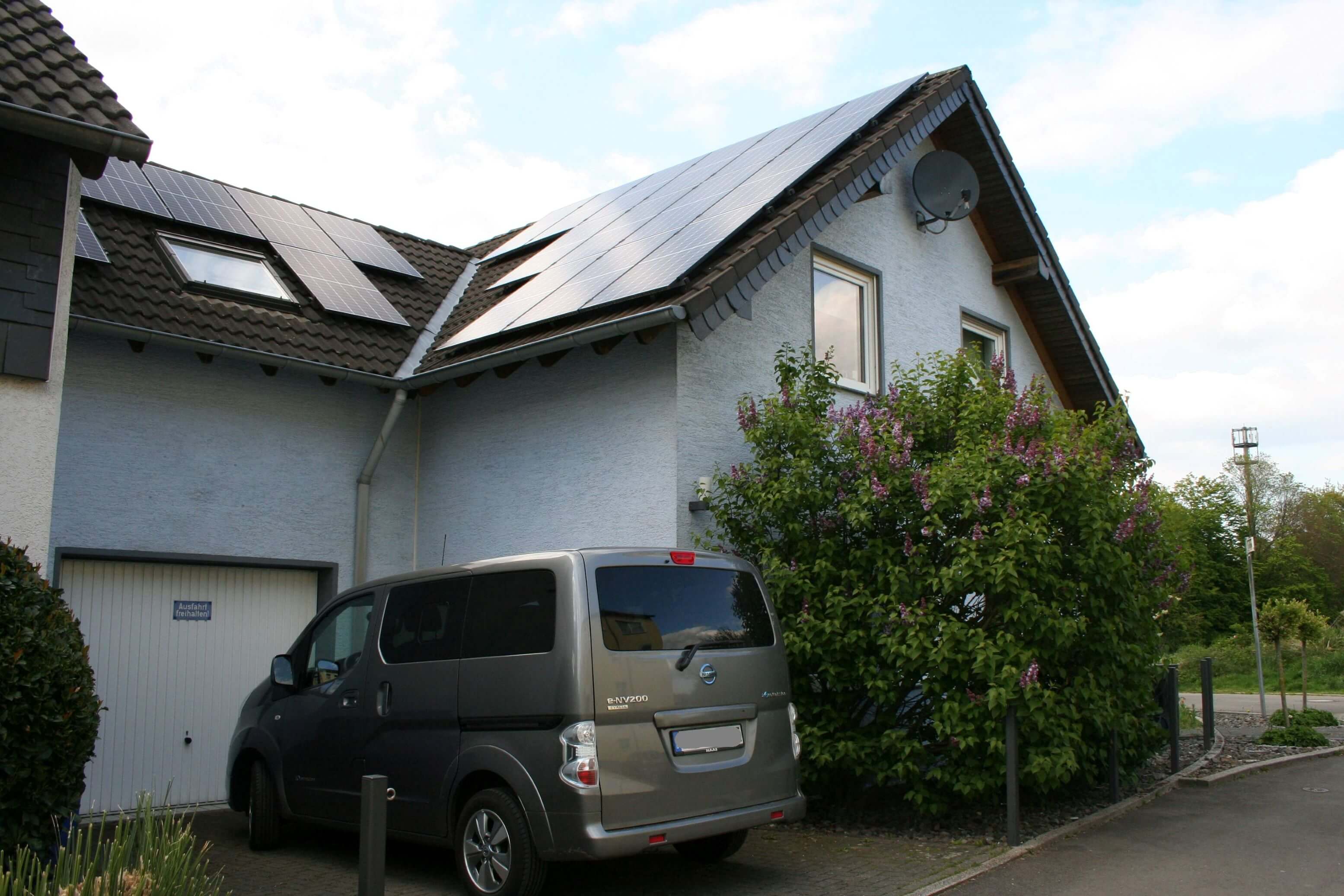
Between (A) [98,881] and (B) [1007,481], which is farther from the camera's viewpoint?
(B) [1007,481]

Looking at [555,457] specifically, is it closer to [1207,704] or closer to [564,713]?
[564,713]

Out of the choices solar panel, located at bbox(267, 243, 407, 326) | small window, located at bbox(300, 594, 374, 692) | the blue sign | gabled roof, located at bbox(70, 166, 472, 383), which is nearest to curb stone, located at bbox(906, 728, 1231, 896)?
small window, located at bbox(300, 594, 374, 692)

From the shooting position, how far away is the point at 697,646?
20.6ft

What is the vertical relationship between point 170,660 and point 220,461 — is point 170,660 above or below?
below

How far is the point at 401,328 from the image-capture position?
38.8 feet

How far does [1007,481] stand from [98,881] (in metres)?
5.86

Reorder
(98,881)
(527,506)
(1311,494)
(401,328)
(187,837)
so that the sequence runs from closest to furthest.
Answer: (98,881) < (187,837) < (527,506) < (401,328) < (1311,494)

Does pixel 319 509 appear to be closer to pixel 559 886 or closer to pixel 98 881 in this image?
pixel 559 886

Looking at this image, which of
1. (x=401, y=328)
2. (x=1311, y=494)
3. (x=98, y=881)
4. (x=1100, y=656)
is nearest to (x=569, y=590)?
(x=98, y=881)

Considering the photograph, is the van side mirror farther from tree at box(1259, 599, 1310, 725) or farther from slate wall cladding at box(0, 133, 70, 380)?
tree at box(1259, 599, 1310, 725)

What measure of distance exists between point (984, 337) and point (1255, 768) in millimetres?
5831

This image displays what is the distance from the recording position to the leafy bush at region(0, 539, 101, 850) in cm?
552

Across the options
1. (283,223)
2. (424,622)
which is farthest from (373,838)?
(283,223)

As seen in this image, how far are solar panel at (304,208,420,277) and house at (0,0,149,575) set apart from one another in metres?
5.85
